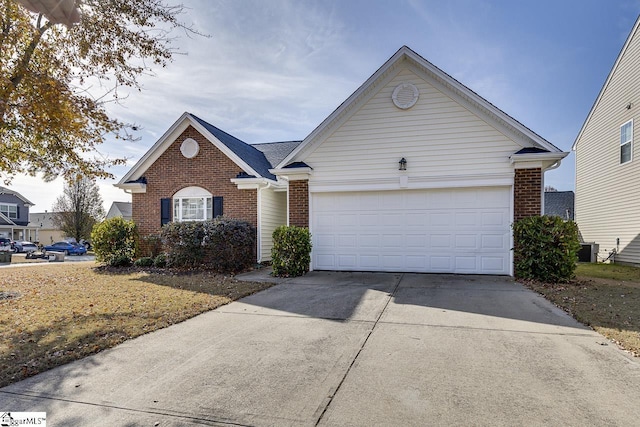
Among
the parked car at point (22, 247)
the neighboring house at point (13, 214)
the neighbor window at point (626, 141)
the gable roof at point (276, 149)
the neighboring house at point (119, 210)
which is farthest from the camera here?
the neighboring house at point (119, 210)

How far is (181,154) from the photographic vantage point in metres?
13.8

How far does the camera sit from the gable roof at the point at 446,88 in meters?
8.97

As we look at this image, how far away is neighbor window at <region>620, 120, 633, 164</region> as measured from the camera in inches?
510

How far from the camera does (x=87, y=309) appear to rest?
6.31 meters

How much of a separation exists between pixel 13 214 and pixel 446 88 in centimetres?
4837

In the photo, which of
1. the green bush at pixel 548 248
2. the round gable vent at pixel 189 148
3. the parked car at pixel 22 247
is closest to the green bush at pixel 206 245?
the round gable vent at pixel 189 148

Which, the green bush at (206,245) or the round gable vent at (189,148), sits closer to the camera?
the green bush at (206,245)

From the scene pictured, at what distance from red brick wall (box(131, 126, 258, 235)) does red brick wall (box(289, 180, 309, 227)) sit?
2.71m

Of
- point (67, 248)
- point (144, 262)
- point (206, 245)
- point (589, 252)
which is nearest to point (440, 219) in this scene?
point (206, 245)

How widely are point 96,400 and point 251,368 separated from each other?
1379 mm

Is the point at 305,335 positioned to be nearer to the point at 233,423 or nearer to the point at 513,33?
the point at 233,423

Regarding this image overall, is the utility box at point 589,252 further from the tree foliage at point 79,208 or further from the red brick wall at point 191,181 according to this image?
the tree foliage at point 79,208

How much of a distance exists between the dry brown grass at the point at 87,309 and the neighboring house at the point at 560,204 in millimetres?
25564

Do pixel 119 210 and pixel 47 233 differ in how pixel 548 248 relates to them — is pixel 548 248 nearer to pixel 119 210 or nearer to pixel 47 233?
pixel 119 210
